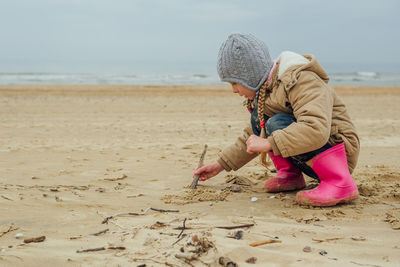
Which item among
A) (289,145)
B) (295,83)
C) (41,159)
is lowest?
(41,159)

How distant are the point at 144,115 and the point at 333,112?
6.79 metres

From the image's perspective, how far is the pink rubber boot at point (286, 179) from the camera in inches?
124

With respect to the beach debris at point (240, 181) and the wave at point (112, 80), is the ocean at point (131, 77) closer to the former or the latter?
the wave at point (112, 80)

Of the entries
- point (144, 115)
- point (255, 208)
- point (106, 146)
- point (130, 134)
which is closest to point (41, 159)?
point (106, 146)

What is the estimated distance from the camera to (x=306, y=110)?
8.08 feet

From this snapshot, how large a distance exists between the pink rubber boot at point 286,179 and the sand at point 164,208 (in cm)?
9

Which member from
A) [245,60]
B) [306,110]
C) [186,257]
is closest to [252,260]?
[186,257]

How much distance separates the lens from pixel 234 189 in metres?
3.24

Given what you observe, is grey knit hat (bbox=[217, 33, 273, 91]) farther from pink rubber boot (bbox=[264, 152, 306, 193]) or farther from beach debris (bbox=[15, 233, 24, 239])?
beach debris (bbox=[15, 233, 24, 239])

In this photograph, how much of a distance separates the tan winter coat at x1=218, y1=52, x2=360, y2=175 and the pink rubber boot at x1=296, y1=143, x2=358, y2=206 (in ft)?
0.31

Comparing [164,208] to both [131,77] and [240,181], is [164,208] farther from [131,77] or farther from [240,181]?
[131,77]

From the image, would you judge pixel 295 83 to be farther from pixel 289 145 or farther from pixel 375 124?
pixel 375 124

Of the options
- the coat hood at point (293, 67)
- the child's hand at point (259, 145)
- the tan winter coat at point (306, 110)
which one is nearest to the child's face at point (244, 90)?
the tan winter coat at point (306, 110)

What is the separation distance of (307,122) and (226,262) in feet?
3.36
